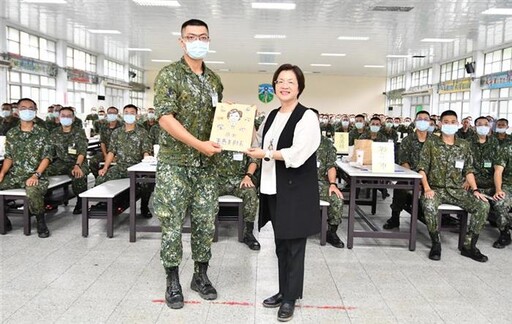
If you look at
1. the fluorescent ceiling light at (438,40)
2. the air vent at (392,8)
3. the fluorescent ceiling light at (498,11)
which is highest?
the fluorescent ceiling light at (438,40)

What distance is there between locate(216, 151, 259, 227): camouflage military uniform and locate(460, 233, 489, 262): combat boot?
197cm

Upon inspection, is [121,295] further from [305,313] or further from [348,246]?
[348,246]

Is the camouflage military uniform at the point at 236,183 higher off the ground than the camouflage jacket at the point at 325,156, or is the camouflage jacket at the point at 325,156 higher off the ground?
the camouflage jacket at the point at 325,156

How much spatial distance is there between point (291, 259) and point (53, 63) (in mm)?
12584

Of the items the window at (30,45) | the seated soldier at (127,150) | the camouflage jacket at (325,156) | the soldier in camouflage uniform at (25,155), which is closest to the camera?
the soldier in camouflage uniform at (25,155)

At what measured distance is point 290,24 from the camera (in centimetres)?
980

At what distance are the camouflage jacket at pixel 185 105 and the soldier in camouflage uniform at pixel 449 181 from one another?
2358mm

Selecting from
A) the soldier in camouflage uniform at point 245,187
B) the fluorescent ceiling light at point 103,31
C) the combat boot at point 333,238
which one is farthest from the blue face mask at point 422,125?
the fluorescent ceiling light at point 103,31

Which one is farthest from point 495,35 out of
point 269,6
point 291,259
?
point 291,259

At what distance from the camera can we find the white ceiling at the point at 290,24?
26.9 ft

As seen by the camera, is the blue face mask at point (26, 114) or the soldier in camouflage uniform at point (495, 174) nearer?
the soldier in camouflage uniform at point (495, 174)

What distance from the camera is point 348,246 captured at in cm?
430

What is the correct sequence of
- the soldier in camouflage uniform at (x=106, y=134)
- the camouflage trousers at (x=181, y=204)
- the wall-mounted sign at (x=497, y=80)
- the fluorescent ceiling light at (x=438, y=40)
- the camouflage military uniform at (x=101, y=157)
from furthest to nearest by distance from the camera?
the wall-mounted sign at (x=497, y=80), the fluorescent ceiling light at (x=438, y=40), the camouflage military uniform at (x=101, y=157), the soldier in camouflage uniform at (x=106, y=134), the camouflage trousers at (x=181, y=204)

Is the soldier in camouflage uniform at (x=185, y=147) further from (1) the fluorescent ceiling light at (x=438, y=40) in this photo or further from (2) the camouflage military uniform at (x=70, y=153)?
(1) the fluorescent ceiling light at (x=438, y=40)
